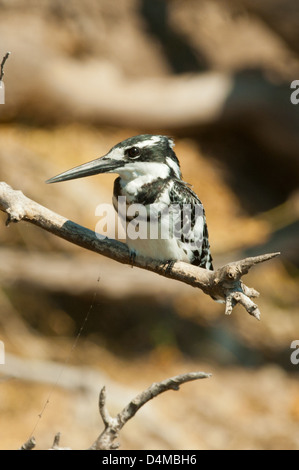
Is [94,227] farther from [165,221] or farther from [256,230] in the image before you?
[165,221]

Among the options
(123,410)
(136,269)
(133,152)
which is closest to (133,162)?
(133,152)

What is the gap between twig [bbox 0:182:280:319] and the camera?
6.25 ft

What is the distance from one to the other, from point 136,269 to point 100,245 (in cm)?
245

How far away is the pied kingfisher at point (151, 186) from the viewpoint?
2.36 metres

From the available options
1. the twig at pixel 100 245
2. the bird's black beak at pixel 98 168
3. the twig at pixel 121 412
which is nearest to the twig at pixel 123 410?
the twig at pixel 121 412

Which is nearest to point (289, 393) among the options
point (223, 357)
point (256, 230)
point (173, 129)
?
point (223, 357)

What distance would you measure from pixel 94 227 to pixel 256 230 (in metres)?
1.40

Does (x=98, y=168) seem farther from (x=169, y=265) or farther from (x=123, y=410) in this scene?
(x=123, y=410)

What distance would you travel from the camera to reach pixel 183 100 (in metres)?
5.14

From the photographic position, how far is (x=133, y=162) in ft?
7.77

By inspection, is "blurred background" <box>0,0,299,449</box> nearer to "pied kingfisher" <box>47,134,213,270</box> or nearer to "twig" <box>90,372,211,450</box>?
"pied kingfisher" <box>47,134,213,270</box>

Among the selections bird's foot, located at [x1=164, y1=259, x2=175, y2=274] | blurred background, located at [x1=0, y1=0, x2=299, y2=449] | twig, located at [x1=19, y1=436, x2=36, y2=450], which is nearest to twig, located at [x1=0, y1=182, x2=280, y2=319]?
bird's foot, located at [x1=164, y1=259, x2=175, y2=274]

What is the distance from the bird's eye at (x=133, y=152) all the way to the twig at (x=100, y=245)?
13.5 inches

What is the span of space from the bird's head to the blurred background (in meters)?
2.06
